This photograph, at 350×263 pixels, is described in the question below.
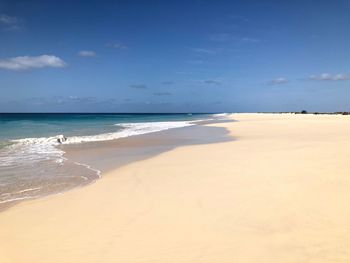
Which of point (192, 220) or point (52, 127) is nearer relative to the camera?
point (192, 220)

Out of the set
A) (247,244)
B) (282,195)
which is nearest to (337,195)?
(282,195)

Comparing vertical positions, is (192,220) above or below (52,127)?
below

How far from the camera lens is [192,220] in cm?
497

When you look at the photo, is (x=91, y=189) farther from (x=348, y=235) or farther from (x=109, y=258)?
(x=348, y=235)

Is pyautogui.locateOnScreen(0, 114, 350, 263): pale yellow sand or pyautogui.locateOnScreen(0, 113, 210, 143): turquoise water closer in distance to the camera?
pyautogui.locateOnScreen(0, 114, 350, 263): pale yellow sand

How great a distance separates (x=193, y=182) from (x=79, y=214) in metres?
3.06

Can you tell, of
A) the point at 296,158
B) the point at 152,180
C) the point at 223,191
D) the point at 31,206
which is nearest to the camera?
the point at 31,206

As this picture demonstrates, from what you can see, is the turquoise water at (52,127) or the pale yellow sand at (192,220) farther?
the turquoise water at (52,127)

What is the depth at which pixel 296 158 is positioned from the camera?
33.2 feet

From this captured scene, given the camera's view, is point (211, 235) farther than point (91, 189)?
No

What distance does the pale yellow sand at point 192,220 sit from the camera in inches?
154

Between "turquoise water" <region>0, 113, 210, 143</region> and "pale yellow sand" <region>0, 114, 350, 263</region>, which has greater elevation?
"turquoise water" <region>0, 113, 210, 143</region>

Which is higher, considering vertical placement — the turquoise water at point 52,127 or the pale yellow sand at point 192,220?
the turquoise water at point 52,127

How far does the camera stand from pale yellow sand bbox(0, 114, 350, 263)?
3.90 metres
